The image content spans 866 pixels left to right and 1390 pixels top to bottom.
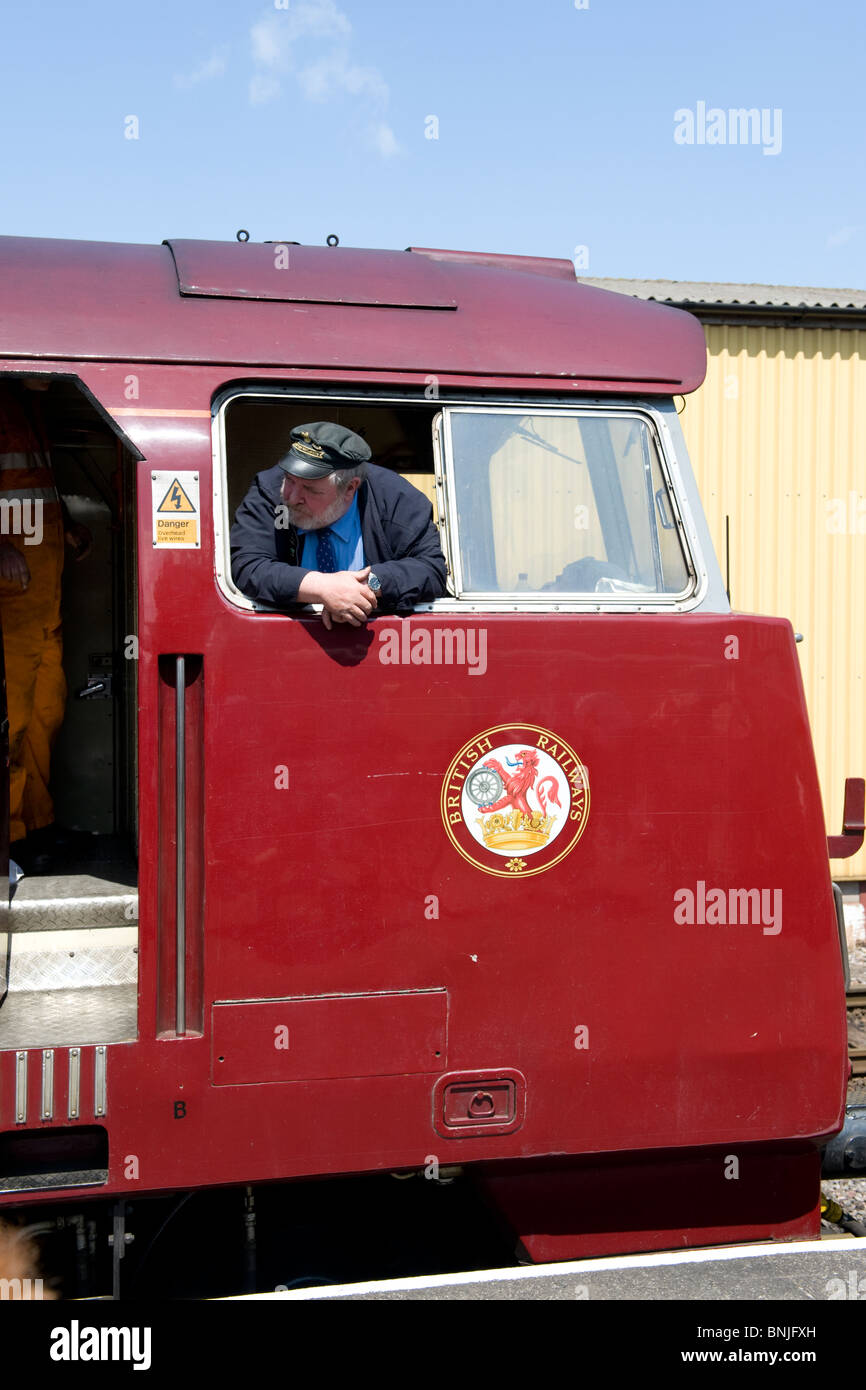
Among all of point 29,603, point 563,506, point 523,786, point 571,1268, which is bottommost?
point 571,1268

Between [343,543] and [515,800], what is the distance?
849 millimetres

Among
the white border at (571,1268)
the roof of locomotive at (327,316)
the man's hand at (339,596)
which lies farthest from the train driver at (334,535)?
the white border at (571,1268)

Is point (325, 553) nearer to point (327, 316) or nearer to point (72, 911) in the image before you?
point (327, 316)

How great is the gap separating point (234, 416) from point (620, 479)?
3.66 feet

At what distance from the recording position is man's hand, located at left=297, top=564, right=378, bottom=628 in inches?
101

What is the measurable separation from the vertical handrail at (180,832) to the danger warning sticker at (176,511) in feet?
0.97

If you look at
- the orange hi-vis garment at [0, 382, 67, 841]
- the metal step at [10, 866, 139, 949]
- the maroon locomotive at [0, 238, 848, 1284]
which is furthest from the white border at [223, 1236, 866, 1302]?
the orange hi-vis garment at [0, 382, 67, 841]

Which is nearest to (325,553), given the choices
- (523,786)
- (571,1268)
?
(523,786)

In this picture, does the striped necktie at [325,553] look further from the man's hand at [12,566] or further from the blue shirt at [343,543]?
the man's hand at [12,566]

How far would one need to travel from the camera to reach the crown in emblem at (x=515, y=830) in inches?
105

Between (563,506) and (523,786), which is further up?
(563,506)

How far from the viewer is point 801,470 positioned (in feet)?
26.9

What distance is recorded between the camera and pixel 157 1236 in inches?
Result: 114
